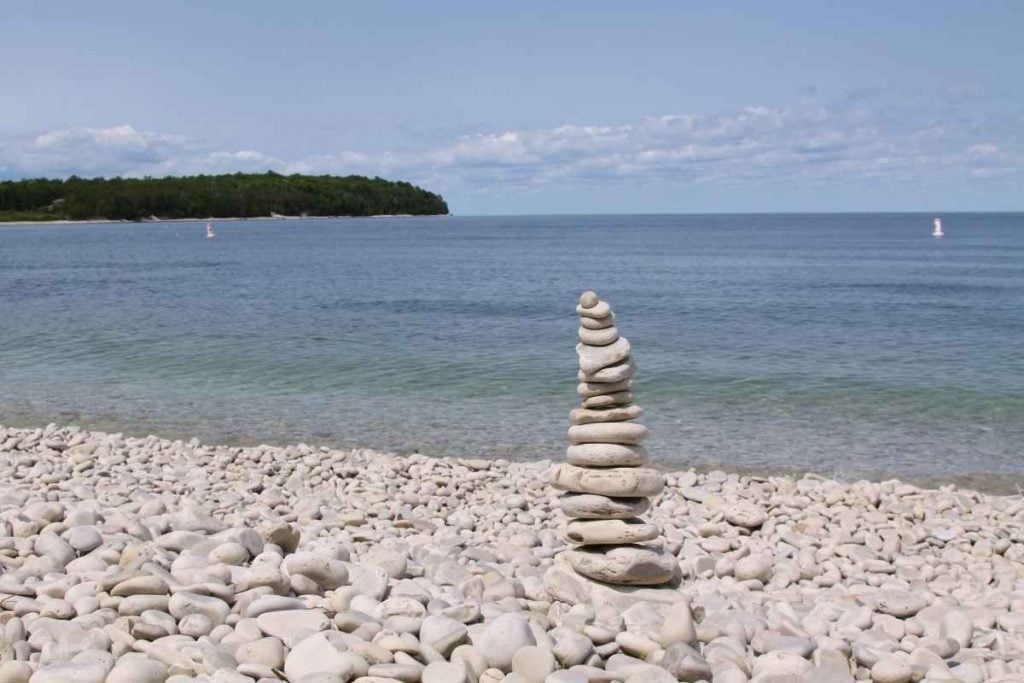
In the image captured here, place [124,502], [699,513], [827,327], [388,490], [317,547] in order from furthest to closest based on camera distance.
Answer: [827,327]
[388,490]
[699,513]
[124,502]
[317,547]

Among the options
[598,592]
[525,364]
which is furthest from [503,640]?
[525,364]

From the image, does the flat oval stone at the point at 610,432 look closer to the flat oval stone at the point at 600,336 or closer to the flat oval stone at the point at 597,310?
the flat oval stone at the point at 600,336

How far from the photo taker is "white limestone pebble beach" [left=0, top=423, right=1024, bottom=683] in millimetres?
4848

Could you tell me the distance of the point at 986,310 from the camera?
3219 cm

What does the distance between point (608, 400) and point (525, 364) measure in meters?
14.0

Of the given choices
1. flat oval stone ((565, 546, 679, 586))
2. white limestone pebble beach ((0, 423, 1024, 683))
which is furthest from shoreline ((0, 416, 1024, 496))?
flat oval stone ((565, 546, 679, 586))

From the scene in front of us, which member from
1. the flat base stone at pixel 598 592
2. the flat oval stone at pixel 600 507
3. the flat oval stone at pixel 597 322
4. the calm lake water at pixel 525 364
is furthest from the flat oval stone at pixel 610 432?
the calm lake water at pixel 525 364

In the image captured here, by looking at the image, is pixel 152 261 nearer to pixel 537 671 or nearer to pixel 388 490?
pixel 388 490

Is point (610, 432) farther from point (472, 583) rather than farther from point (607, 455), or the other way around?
point (472, 583)

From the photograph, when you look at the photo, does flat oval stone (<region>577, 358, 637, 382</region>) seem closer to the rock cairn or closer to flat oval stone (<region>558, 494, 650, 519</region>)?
the rock cairn

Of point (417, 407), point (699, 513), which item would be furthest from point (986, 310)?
point (699, 513)

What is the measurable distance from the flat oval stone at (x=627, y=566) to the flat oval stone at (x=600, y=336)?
1454 millimetres

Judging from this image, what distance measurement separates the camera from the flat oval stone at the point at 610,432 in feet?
23.8

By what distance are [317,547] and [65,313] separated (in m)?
27.7
